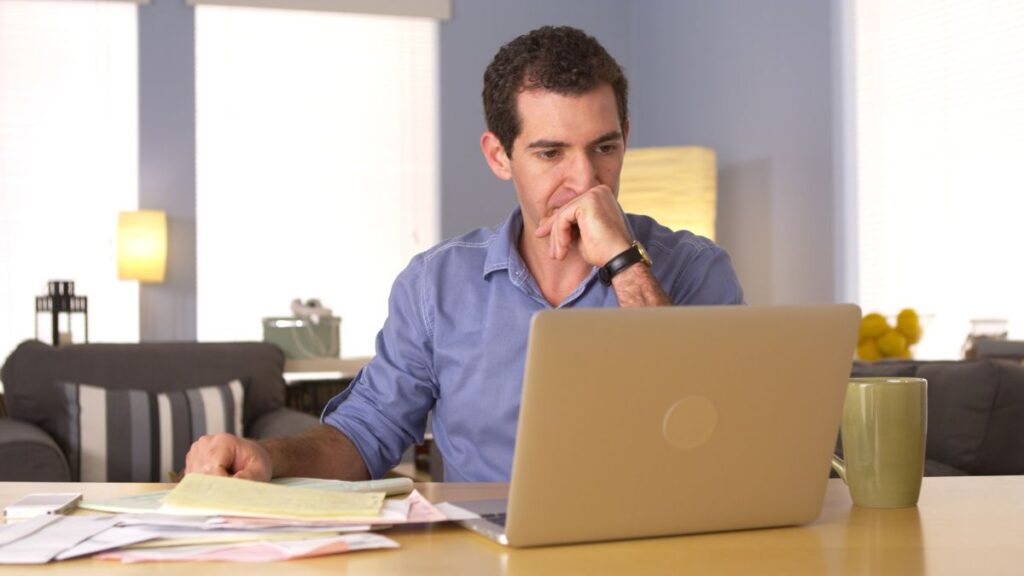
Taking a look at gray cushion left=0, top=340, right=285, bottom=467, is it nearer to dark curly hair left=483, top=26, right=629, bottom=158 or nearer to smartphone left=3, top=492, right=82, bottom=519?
dark curly hair left=483, top=26, right=629, bottom=158

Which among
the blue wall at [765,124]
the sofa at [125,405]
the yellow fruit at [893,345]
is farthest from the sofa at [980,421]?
the blue wall at [765,124]

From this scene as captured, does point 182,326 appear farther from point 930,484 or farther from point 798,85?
point 930,484

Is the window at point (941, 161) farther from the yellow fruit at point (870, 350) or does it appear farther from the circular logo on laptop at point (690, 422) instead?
the circular logo on laptop at point (690, 422)

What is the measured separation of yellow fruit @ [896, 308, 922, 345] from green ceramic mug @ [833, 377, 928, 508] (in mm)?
2508

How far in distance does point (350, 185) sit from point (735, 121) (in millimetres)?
1897

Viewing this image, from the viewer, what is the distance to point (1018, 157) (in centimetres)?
366

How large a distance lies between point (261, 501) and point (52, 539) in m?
0.17

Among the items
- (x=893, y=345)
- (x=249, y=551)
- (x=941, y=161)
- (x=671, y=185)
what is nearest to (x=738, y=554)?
(x=249, y=551)

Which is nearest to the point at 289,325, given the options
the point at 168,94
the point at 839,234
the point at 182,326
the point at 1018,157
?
the point at 182,326

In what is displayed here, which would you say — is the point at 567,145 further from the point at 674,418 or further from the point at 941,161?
the point at 941,161

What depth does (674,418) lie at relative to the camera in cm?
97

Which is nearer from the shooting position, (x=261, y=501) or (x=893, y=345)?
(x=261, y=501)

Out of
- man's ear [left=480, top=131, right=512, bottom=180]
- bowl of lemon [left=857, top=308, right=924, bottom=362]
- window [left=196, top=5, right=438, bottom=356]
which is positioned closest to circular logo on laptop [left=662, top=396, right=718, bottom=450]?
man's ear [left=480, top=131, right=512, bottom=180]

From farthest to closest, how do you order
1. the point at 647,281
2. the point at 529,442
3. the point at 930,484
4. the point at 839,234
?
the point at 839,234
the point at 647,281
the point at 930,484
the point at 529,442
